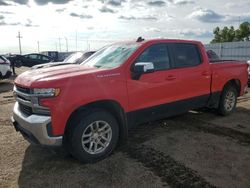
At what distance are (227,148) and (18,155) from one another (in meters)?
3.50

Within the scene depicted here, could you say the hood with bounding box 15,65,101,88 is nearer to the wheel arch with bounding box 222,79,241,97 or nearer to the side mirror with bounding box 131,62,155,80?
the side mirror with bounding box 131,62,155,80

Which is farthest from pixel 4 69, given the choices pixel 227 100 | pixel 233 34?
pixel 233 34

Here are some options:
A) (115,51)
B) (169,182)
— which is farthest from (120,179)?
(115,51)

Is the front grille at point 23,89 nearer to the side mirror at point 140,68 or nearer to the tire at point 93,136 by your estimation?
the tire at point 93,136

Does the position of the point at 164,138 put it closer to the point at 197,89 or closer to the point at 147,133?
the point at 147,133

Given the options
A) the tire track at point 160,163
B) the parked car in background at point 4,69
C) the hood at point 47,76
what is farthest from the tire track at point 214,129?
the parked car in background at point 4,69

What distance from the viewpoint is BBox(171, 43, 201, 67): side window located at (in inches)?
226

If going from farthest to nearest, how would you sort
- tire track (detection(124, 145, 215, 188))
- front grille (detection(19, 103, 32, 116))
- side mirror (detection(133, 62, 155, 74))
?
side mirror (detection(133, 62, 155, 74)), front grille (detection(19, 103, 32, 116)), tire track (detection(124, 145, 215, 188))

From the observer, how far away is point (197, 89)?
6.15 metres

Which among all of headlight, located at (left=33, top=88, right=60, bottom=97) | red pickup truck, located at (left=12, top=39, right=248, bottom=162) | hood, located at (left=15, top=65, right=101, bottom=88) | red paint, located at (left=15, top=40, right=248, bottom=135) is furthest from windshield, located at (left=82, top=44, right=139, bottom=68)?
headlight, located at (left=33, top=88, right=60, bottom=97)

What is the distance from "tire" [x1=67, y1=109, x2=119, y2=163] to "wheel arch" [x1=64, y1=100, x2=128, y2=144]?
59 mm

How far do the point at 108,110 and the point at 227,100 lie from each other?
3747mm

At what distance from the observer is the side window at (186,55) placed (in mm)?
5734

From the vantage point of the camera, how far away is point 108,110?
468cm
